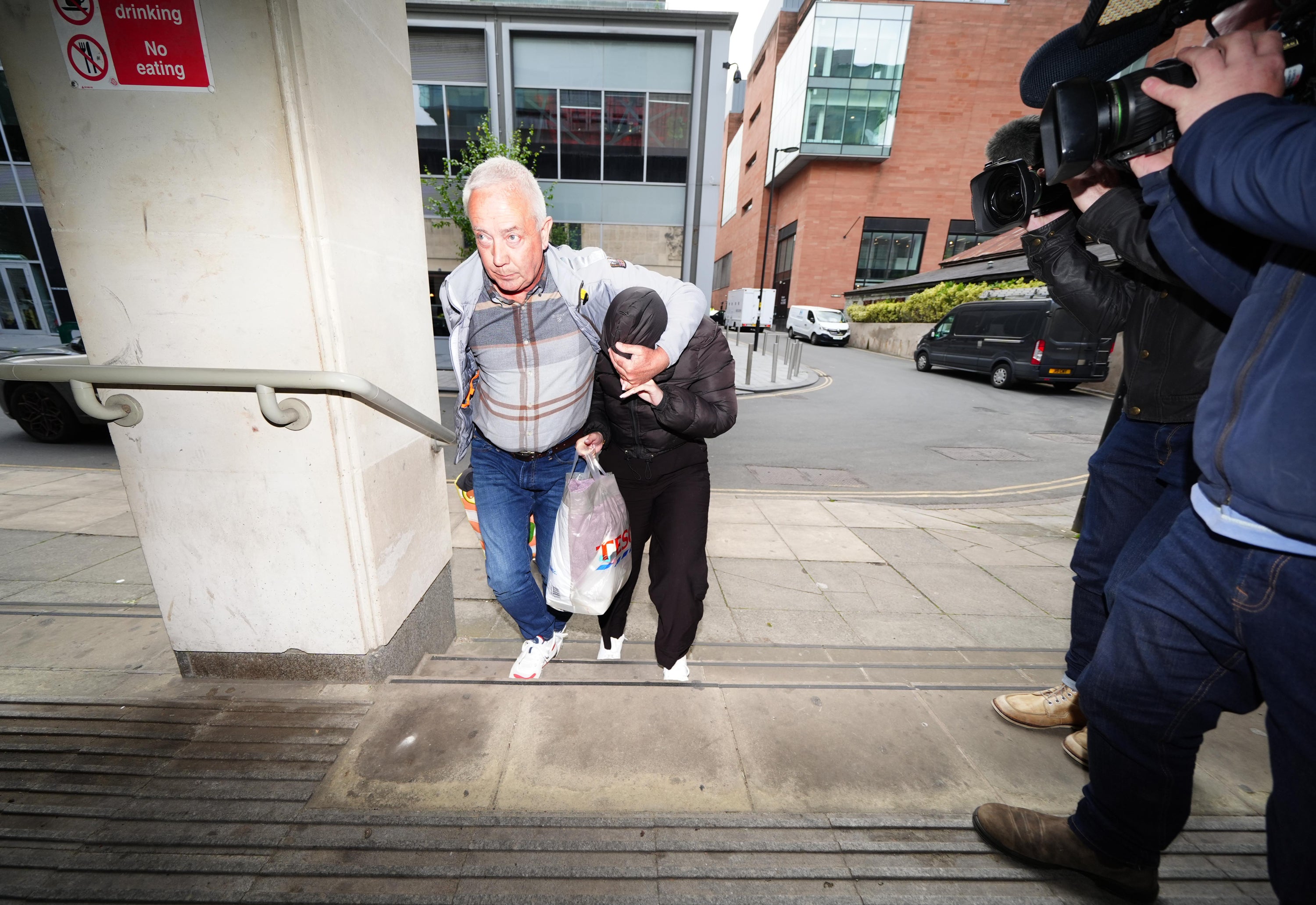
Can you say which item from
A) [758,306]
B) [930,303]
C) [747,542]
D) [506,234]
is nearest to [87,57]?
[506,234]

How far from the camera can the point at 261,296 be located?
1.65 metres

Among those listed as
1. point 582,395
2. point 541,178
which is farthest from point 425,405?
point 541,178

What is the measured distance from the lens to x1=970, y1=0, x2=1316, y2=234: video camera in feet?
3.62

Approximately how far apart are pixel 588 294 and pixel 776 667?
1828 millimetres

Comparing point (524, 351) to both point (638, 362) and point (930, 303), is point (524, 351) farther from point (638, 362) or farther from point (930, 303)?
point (930, 303)

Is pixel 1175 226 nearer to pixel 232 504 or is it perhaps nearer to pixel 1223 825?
pixel 1223 825

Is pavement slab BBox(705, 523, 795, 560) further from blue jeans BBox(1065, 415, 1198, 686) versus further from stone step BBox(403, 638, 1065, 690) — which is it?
blue jeans BBox(1065, 415, 1198, 686)

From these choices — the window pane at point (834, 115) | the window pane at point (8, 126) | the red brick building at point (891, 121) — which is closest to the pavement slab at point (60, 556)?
the window pane at point (8, 126)

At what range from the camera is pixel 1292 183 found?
2.87 ft

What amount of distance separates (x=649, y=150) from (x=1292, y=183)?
19.2 meters

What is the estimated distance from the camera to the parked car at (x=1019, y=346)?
11500 millimetres

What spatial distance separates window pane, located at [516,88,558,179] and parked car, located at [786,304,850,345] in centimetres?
1378

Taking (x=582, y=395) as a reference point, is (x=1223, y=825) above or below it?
below

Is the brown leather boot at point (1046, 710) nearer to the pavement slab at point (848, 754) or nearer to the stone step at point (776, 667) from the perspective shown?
the stone step at point (776, 667)
